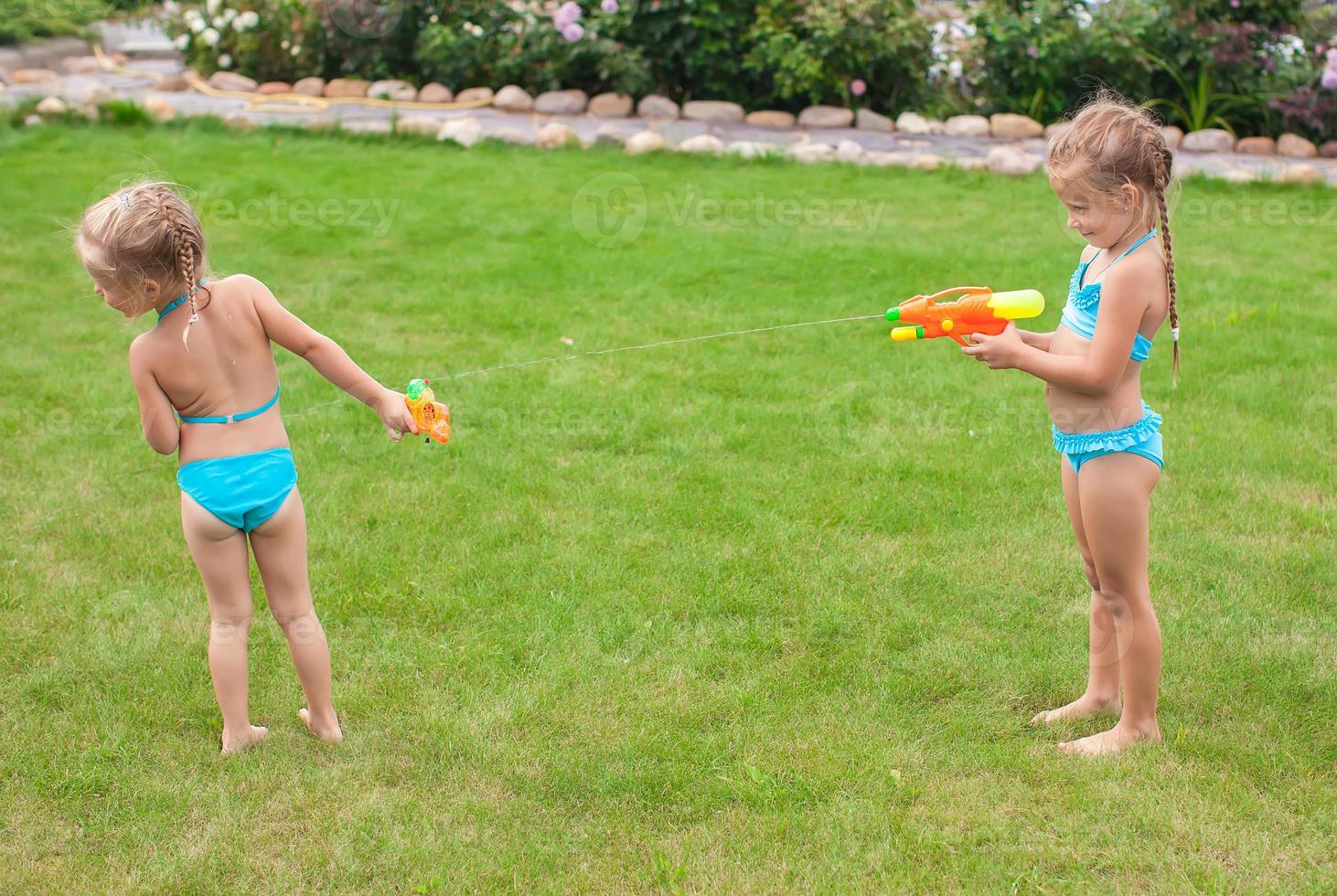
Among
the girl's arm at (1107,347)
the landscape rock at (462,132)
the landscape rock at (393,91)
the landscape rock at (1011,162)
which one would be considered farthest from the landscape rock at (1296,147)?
the girl's arm at (1107,347)

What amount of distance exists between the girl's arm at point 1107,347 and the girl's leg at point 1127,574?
0.70 feet

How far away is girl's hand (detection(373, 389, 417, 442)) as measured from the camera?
3.07 metres

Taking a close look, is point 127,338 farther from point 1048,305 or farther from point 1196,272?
point 1196,272

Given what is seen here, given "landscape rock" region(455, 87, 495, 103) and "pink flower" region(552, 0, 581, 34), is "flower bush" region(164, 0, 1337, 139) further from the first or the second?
"landscape rock" region(455, 87, 495, 103)

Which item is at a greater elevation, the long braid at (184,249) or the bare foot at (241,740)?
the long braid at (184,249)

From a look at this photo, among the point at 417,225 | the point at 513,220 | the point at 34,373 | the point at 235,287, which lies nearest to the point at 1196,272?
the point at 513,220

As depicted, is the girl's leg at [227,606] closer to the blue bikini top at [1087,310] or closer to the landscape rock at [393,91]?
the blue bikini top at [1087,310]

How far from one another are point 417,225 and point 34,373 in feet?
8.81

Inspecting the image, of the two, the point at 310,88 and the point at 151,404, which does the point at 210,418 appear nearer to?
the point at 151,404

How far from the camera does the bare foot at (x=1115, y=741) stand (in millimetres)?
3102

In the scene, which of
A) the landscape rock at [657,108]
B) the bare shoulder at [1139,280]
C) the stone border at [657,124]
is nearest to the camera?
the bare shoulder at [1139,280]

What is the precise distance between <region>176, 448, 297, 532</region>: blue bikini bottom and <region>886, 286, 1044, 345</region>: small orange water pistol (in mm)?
1551

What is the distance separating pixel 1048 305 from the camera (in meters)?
6.33

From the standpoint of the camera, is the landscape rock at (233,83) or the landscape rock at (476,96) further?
the landscape rock at (233,83)
